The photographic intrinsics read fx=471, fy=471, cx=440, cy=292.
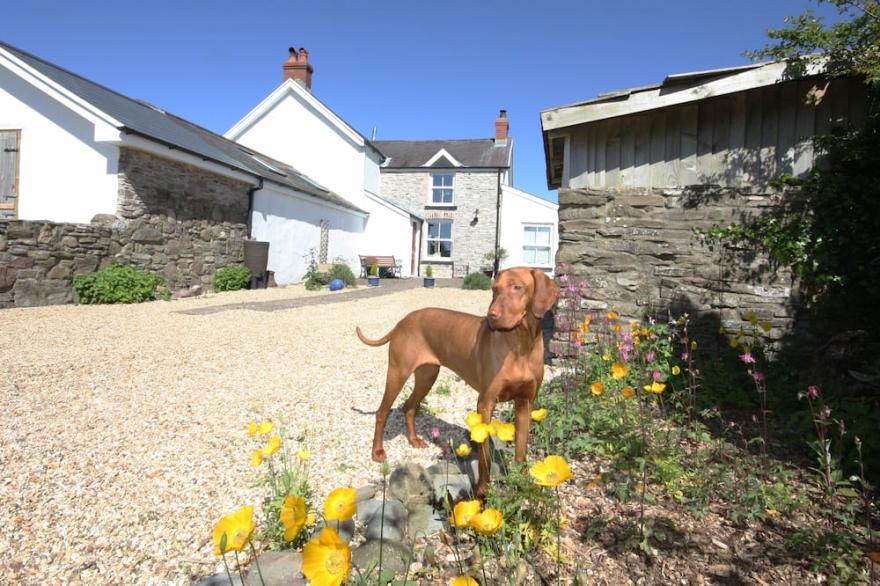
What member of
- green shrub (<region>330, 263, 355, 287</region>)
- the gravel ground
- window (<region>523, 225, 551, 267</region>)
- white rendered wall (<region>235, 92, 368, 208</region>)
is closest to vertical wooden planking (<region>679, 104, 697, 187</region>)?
the gravel ground

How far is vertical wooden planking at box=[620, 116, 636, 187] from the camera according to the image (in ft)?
17.1

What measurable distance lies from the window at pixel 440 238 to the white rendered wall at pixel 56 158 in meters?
16.0

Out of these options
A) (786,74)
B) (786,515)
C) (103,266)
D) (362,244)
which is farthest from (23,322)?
(362,244)

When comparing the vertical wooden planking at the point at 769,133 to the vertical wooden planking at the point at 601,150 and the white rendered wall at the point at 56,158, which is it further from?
the white rendered wall at the point at 56,158

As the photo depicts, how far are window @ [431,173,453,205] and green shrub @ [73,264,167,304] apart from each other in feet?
52.7

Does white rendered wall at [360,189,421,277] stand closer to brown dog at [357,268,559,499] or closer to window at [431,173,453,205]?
window at [431,173,453,205]

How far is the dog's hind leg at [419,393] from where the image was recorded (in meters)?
2.86

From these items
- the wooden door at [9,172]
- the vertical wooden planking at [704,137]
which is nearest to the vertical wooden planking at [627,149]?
the vertical wooden planking at [704,137]

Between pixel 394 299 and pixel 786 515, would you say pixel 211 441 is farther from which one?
pixel 394 299

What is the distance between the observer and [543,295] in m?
2.07

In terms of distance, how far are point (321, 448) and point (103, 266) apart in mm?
8917

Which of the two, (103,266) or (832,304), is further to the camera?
(103,266)

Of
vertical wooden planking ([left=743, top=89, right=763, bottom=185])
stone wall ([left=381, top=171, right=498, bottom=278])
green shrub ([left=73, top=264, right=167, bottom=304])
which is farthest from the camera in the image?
stone wall ([left=381, top=171, right=498, bottom=278])

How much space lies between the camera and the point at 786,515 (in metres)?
2.21
